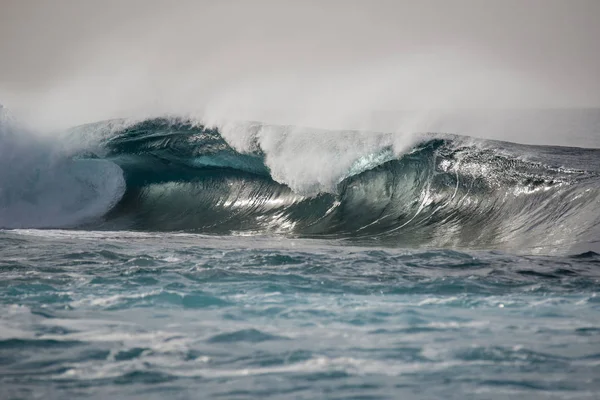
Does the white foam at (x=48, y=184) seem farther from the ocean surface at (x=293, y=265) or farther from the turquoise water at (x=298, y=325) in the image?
the turquoise water at (x=298, y=325)

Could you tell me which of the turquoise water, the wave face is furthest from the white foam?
the turquoise water

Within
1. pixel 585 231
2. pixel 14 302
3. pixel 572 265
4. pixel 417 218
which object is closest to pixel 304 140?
pixel 417 218

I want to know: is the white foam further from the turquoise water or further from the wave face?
the turquoise water

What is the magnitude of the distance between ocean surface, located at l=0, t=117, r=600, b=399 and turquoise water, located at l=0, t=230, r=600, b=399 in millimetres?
20

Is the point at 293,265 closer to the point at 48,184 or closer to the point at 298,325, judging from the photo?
the point at 298,325

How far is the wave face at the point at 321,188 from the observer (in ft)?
32.4

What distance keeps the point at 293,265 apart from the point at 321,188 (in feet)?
17.4

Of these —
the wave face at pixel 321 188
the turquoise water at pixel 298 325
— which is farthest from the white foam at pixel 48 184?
the turquoise water at pixel 298 325

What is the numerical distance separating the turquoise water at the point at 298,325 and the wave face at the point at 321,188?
2.31 m

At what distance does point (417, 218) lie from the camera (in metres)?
10.8

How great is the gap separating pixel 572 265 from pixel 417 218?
3.87 meters

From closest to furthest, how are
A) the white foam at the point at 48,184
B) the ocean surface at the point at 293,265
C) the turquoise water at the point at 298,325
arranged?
the turquoise water at the point at 298,325
the ocean surface at the point at 293,265
the white foam at the point at 48,184

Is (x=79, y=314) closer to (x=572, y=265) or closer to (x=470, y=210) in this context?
(x=572, y=265)

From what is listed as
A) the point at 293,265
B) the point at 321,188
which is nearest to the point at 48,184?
the point at 321,188
